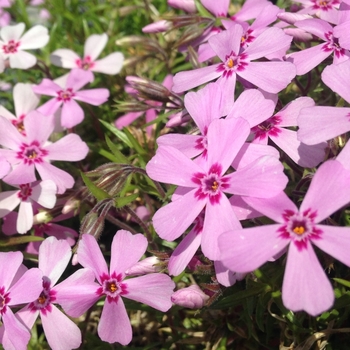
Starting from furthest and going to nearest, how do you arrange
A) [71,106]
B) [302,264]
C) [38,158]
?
[71,106] < [38,158] < [302,264]

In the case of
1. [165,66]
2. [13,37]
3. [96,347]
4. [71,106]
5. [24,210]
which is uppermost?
[165,66]

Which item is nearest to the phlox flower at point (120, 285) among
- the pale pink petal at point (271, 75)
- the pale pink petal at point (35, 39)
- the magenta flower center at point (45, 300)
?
the magenta flower center at point (45, 300)

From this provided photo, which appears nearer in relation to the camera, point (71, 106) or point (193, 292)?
point (193, 292)

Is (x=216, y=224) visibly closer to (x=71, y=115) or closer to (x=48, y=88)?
(x=71, y=115)

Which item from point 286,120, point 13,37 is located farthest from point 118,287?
point 13,37

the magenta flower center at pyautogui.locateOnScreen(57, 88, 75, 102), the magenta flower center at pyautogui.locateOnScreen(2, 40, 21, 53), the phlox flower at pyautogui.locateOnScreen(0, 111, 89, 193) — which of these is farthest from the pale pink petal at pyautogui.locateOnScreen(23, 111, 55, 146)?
the magenta flower center at pyautogui.locateOnScreen(2, 40, 21, 53)

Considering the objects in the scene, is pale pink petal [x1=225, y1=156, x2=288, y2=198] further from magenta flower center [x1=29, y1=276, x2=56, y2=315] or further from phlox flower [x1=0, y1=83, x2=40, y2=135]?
phlox flower [x1=0, y1=83, x2=40, y2=135]

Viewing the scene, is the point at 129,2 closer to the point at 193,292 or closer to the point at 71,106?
the point at 71,106
